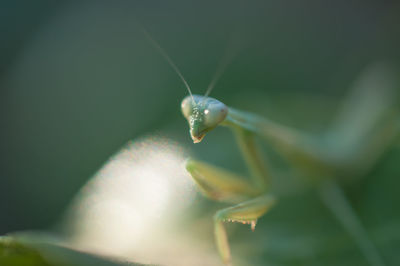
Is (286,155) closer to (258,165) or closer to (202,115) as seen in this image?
(258,165)

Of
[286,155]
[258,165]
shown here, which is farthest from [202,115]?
[286,155]

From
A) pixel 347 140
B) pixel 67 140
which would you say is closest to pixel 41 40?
pixel 67 140

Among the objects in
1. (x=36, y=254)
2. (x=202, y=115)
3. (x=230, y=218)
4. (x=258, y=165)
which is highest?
(x=36, y=254)

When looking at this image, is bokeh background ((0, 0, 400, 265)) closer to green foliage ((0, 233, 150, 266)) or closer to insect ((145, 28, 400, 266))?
insect ((145, 28, 400, 266))

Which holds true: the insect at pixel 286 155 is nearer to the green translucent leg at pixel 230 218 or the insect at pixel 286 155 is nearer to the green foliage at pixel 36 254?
the green translucent leg at pixel 230 218

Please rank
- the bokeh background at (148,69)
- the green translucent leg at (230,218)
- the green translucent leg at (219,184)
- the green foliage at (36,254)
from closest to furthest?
the green foliage at (36,254), the green translucent leg at (230,218), the green translucent leg at (219,184), the bokeh background at (148,69)

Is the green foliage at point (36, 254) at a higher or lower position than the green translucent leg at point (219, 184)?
higher

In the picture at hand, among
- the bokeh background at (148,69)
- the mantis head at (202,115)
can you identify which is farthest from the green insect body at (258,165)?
the bokeh background at (148,69)
